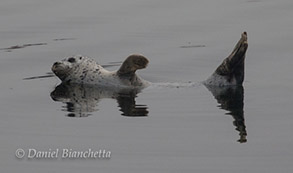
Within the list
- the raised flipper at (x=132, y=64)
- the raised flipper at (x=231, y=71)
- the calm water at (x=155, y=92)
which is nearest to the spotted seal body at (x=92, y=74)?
the raised flipper at (x=132, y=64)

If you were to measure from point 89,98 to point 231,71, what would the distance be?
6.06ft

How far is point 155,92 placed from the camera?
11891mm

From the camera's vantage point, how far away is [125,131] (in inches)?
385

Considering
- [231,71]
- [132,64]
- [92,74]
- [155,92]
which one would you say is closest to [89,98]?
→ [132,64]

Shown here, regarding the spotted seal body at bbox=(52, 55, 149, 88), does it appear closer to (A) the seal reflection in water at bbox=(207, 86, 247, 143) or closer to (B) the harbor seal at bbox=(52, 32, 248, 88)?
(B) the harbor seal at bbox=(52, 32, 248, 88)

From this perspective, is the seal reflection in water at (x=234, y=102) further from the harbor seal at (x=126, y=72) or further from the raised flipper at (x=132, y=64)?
the raised flipper at (x=132, y=64)

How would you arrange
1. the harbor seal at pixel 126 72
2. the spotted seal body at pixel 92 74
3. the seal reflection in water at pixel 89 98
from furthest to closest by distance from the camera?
the spotted seal body at pixel 92 74, the harbor seal at pixel 126 72, the seal reflection in water at pixel 89 98

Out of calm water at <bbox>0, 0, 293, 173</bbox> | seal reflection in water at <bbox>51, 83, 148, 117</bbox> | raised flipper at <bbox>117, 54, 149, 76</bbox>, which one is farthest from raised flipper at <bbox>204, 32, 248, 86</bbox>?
seal reflection in water at <bbox>51, 83, 148, 117</bbox>

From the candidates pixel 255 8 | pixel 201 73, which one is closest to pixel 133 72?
pixel 201 73

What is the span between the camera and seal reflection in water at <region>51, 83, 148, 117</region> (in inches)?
426

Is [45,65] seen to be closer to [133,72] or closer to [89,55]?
[89,55]

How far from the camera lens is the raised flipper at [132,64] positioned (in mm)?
11688

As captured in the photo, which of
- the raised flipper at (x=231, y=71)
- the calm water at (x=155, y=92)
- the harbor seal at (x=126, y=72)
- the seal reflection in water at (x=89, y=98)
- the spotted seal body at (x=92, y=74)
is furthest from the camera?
the spotted seal body at (x=92, y=74)

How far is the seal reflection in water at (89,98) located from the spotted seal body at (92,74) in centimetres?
13
